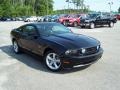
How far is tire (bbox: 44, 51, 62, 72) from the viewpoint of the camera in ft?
22.1

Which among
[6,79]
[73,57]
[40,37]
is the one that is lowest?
[6,79]

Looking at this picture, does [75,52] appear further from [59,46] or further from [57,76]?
[57,76]

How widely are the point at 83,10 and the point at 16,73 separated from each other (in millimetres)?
101420

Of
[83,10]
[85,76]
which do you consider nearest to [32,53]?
[85,76]

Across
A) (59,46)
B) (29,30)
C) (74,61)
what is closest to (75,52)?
(74,61)

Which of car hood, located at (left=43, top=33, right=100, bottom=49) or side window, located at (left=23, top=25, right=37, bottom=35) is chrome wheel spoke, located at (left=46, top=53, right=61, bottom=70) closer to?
car hood, located at (left=43, top=33, right=100, bottom=49)

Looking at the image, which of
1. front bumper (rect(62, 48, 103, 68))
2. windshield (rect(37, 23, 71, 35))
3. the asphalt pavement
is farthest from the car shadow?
windshield (rect(37, 23, 71, 35))

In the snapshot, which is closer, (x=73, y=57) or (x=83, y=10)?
(x=73, y=57)

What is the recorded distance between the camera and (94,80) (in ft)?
19.4

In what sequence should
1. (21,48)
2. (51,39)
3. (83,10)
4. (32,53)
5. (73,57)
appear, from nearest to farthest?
(73,57), (51,39), (32,53), (21,48), (83,10)

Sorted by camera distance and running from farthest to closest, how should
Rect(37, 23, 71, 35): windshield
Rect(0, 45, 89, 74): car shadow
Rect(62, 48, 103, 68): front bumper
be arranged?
Rect(37, 23, 71, 35): windshield < Rect(0, 45, 89, 74): car shadow < Rect(62, 48, 103, 68): front bumper

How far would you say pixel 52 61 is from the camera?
6.93 m

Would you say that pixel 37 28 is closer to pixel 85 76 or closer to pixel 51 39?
pixel 51 39

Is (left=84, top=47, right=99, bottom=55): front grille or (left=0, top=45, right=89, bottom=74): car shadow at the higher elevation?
(left=84, top=47, right=99, bottom=55): front grille
